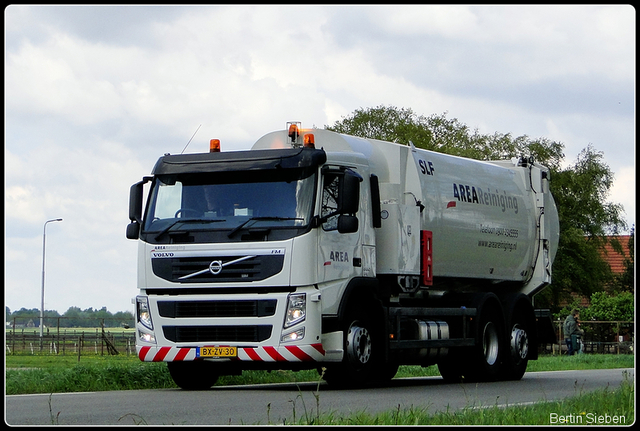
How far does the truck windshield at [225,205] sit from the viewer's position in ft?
45.7

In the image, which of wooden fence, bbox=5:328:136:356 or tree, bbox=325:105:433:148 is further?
tree, bbox=325:105:433:148

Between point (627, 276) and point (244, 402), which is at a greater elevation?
point (627, 276)

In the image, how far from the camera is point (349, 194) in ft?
45.6

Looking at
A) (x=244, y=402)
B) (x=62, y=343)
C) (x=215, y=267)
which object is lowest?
(x=244, y=402)

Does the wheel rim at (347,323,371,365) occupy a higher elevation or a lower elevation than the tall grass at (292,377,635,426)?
higher

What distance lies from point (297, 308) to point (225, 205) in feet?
5.28

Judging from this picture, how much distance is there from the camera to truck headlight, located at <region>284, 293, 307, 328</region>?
1383cm

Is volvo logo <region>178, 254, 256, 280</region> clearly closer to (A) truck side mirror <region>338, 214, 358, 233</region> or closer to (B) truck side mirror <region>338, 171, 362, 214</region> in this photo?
(A) truck side mirror <region>338, 214, 358, 233</region>

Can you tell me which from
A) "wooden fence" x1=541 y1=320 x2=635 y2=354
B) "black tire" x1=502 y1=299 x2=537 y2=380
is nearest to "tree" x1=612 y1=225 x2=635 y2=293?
"wooden fence" x1=541 y1=320 x2=635 y2=354

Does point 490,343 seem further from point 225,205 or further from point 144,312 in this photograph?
point 144,312

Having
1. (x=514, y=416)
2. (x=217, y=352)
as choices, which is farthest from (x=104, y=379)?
(x=514, y=416)

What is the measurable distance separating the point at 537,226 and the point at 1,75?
12.1m

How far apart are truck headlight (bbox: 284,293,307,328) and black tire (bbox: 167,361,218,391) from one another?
66.1 inches

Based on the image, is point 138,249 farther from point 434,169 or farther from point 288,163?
point 434,169
